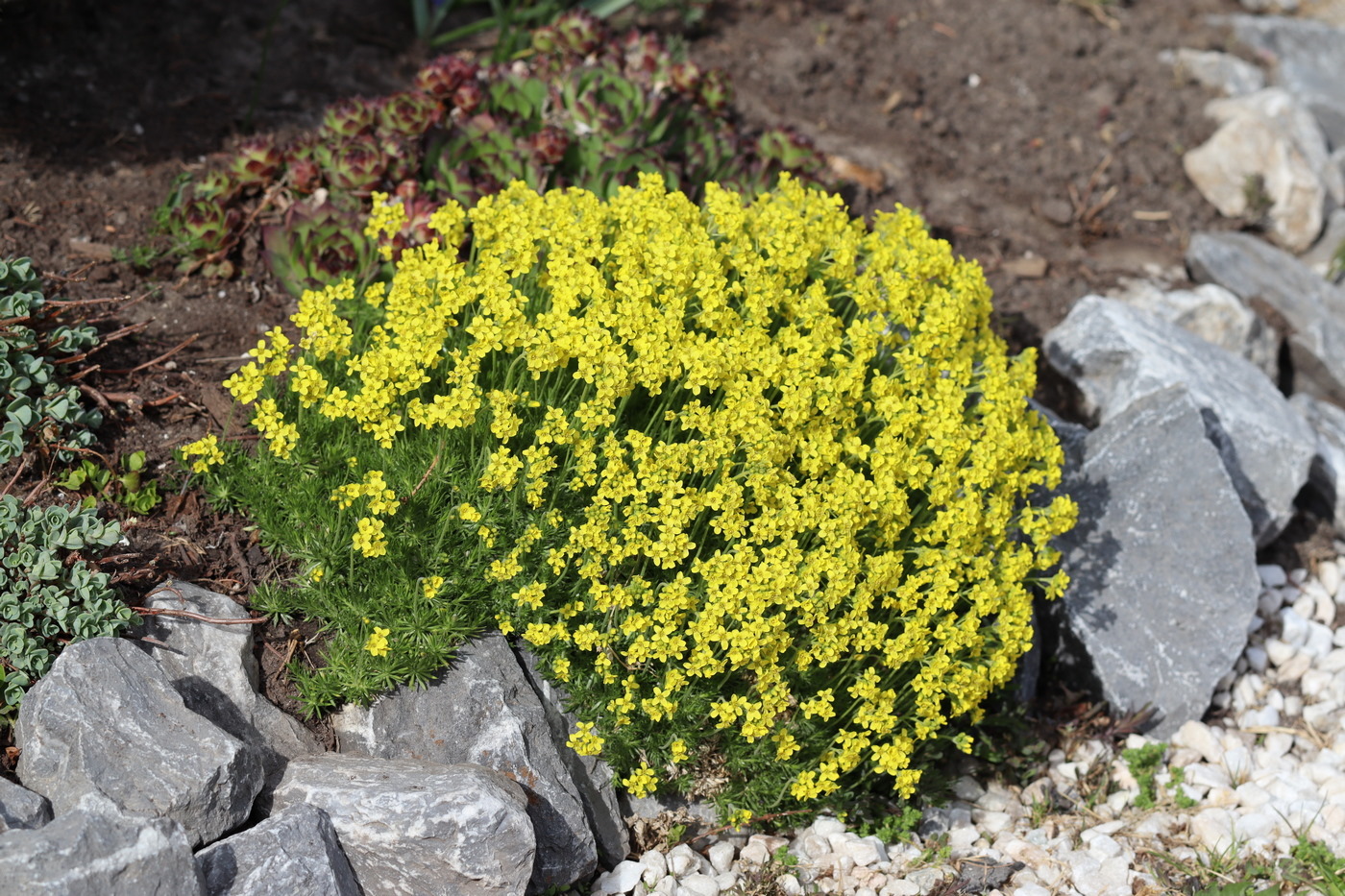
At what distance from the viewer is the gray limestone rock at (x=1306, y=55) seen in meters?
8.53

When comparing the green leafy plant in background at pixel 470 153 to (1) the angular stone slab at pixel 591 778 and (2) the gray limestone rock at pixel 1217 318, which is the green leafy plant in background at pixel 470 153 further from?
(2) the gray limestone rock at pixel 1217 318

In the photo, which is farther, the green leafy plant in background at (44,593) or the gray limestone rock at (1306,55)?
the gray limestone rock at (1306,55)

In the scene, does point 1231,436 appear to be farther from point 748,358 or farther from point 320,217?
point 320,217

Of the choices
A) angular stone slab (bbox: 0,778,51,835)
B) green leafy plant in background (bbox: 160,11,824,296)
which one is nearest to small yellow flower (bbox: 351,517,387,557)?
angular stone slab (bbox: 0,778,51,835)

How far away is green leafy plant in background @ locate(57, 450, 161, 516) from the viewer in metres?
4.10

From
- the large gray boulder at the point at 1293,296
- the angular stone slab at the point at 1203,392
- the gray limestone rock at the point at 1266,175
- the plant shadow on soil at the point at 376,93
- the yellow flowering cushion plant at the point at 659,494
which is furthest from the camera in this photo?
the gray limestone rock at the point at 1266,175

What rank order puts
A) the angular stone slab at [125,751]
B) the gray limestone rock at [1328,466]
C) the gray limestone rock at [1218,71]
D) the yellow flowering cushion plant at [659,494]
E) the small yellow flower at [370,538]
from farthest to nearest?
the gray limestone rock at [1218,71] < the gray limestone rock at [1328,466] < the yellow flowering cushion plant at [659,494] < the small yellow flower at [370,538] < the angular stone slab at [125,751]

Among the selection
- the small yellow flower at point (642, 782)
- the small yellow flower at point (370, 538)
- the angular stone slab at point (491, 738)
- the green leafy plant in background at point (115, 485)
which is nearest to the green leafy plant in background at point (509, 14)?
the green leafy plant in background at point (115, 485)

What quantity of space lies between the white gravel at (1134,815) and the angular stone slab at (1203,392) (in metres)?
0.59

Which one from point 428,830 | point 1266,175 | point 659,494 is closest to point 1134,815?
point 659,494

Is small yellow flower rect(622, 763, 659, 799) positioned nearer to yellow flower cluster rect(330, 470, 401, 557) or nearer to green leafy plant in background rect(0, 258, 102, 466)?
yellow flower cluster rect(330, 470, 401, 557)

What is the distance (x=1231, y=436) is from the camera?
5707mm

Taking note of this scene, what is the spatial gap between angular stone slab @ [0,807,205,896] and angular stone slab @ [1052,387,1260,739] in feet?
12.0

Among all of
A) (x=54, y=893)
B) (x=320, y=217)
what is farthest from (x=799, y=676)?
(x=320, y=217)
